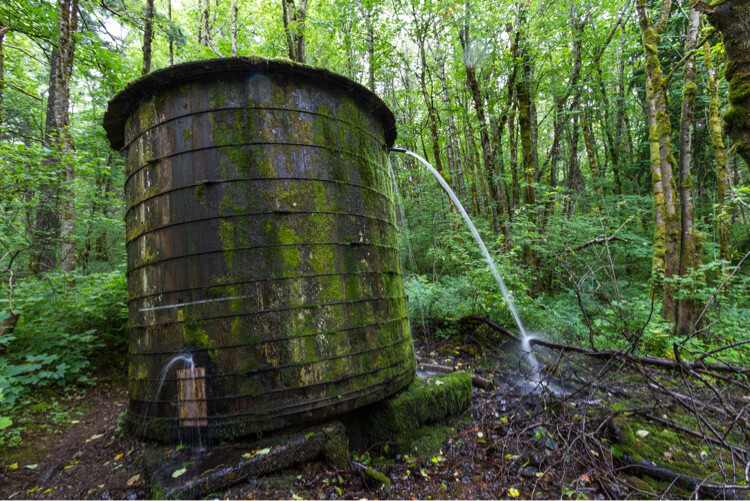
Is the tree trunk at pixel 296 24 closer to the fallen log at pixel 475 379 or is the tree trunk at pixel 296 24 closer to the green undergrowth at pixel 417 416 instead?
the fallen log at pixel 475 379

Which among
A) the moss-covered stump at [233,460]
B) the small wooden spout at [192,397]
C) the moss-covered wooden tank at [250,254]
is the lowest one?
the moss-covered stump at [233,460]

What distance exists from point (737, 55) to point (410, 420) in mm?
4034

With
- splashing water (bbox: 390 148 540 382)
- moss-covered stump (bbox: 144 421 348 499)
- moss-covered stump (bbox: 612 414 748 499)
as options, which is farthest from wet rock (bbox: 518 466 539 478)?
splashing water (bbox: 390 148 540 382)

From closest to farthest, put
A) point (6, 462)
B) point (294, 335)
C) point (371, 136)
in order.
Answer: point (294, 335), point (6, 462), point (371, 136)

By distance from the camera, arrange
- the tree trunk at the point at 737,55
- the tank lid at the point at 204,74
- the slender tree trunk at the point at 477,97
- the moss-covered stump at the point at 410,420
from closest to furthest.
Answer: the tree trunk at the point at 737,55 → the tank lid at the point at 204,74 → the moss-covered stump at the point at 410,420 → the slender tree trunk at the point at 477,97

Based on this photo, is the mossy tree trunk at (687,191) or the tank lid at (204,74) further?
the mossy tree trunk at (687,191)

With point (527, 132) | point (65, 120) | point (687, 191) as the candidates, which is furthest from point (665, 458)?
point (65, 120)

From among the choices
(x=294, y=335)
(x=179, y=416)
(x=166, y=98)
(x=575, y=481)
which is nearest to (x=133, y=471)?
(x=179, y=416)

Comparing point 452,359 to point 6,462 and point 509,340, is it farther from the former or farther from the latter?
point 6,462

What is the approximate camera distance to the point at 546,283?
10820 millimetres

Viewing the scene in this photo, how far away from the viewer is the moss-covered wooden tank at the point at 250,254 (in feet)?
9.77

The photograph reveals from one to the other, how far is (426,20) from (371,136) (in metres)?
8.49

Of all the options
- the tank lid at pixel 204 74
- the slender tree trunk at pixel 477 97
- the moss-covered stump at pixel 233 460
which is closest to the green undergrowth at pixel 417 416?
the moss-covered stump at pixel 233 460

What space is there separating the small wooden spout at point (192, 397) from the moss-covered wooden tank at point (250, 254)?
0.08 feet
